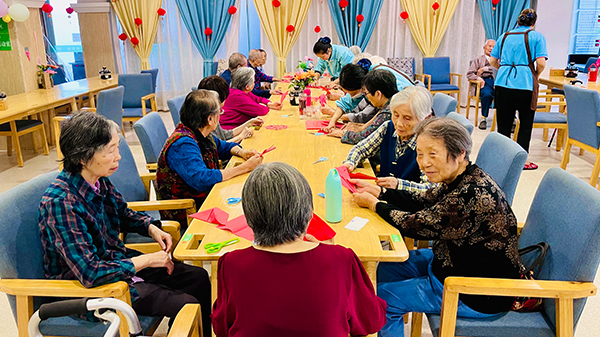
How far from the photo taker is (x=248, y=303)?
3.76 feet

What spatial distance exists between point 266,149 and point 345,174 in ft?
2.40

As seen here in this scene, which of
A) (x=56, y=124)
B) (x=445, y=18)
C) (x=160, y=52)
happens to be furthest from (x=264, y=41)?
(x=56, y=124)

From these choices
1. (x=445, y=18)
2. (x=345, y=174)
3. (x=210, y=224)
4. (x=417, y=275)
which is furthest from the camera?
(x=445, y=18)

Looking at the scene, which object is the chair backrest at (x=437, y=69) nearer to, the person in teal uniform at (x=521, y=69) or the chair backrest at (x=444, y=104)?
the person in teal uniform at (x=521, y=69)

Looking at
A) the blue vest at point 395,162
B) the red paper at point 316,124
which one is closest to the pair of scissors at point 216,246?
the blue vest at point 395,162

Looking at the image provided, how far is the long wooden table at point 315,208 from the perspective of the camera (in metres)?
1.63

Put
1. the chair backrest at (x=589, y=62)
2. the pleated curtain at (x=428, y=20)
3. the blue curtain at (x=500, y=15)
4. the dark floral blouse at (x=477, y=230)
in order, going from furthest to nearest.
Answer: the pleated curtain at (x=428, y=20)
the blue curtain at (x=500, y=15)
the chair backrest at (x=589, y=62)
the dark floral blouse at (x=477, y=230)

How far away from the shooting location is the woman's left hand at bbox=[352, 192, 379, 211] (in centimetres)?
199

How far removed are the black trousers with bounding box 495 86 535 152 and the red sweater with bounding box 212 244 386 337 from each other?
4.06m

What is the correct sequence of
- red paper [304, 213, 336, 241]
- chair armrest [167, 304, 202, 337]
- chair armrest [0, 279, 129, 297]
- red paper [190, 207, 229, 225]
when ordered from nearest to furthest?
chair armrest [167, 304, 202, 337]
chair armrest [0, 279, 129, 297]
red paper [304, 213, 336, 241]
red paper [190, 207, 229, 225]

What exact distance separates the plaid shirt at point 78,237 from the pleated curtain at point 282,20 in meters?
6.84

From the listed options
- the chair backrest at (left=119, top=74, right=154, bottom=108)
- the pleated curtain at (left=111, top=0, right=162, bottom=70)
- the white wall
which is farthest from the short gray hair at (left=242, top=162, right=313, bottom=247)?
the white wall

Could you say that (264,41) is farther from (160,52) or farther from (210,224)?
(210,224)

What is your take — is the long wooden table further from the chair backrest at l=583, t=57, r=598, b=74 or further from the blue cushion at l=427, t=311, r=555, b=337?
the chair backrest at l=583, t=57, r=598, b=74
